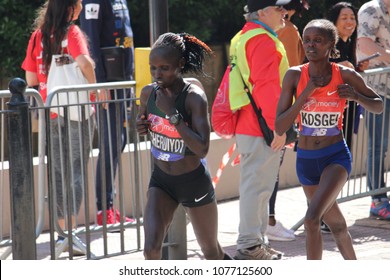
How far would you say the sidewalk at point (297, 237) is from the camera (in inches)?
309

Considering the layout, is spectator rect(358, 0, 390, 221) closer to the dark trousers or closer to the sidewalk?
the sidewalk

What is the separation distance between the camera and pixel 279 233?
8.48 meters

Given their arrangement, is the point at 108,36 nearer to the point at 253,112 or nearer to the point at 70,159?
the point at 70,159

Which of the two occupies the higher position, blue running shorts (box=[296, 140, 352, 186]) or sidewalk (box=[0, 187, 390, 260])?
blue running shorts (box=[296, 140, 352, 186])

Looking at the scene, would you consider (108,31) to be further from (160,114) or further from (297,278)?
(297,278)

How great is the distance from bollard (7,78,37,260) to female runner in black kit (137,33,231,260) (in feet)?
2.26

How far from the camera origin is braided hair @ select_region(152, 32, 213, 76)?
20.3 ft

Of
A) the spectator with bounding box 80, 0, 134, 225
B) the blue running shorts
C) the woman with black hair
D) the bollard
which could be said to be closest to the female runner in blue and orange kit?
the blue running shorts

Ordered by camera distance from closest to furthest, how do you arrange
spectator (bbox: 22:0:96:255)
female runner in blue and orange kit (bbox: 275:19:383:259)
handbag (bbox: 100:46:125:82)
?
female runner in blue and orange kit (bbox: 275:19:383:259), spectator (bbox: 22:0:96:255), handbag (bbox: 100:46:125:82)

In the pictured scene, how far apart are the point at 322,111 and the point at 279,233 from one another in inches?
88.3

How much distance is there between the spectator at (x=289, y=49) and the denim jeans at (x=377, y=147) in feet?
3.93

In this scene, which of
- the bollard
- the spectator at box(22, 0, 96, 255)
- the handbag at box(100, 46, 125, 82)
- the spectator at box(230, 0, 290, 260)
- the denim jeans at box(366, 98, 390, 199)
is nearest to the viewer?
the bollard

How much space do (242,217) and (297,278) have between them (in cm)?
236

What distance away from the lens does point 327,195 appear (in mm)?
6242
